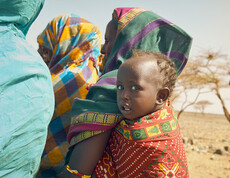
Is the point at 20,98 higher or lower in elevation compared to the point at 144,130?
higher

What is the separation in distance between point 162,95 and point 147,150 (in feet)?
1.22

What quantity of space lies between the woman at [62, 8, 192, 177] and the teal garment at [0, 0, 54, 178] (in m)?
0.23

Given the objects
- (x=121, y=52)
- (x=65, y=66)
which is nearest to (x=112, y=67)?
(x=121, y=52)

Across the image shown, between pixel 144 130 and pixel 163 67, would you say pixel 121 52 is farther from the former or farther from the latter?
pixel 144 130

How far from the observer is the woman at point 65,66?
2.28 meters

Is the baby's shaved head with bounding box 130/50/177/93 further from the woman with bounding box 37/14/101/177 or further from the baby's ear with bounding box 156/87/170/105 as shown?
the woman with bounding box 37/14/101/177

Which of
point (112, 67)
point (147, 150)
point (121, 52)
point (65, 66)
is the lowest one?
point (65, 66)

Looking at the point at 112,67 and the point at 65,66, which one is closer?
the point at 112,67

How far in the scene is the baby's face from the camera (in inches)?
55.1

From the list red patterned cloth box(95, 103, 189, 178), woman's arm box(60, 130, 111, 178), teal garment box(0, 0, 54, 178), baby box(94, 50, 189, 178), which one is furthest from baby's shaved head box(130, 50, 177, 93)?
teal garment box(0, 0, 54, 178)

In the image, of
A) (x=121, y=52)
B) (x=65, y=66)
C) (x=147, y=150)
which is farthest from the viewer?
(x=65, y=66)

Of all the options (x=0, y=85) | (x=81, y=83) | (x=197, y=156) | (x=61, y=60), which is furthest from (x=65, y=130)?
(x=197, y=156)

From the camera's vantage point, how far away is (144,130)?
4.56ft

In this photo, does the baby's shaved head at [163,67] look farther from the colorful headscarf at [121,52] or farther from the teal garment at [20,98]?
the teal garment at [20,98]
